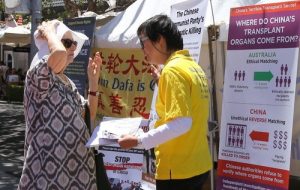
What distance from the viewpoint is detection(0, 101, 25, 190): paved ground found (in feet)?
22.2

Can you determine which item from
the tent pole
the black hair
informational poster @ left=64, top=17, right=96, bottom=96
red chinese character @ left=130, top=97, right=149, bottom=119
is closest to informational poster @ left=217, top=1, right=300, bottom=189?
the tent pole

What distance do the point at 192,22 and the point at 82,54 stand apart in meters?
2.85

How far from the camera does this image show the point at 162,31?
272 centimetres

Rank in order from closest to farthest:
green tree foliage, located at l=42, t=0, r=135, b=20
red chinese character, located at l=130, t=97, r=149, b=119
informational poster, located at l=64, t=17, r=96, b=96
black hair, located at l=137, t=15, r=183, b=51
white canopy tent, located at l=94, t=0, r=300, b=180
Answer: black hair, located at l=137, t=15, r=183, b=51 < white canopy tent, located at l=94, t=0, r=300, b=180 < red chinese character, located at l=130, t=97, r=149, b=119 < informational poster, located at l=64, t=17, r=96, b=96 < green tree foliage, located at l=42, t=0, r=135, b=20

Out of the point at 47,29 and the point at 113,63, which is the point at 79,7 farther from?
the point at 47,29

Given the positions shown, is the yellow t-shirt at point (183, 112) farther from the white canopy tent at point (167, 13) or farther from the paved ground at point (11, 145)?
the paved ground at point (11, 145)

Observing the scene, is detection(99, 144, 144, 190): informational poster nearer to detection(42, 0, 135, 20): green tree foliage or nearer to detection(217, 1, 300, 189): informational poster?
detection(217, 1, 300, 189): informational poster

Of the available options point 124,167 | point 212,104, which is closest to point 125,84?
point 124,167

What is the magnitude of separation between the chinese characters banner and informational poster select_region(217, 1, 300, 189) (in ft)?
5.51

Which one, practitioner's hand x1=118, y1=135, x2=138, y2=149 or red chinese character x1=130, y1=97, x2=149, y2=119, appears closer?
practitioner's hand x1=118, y1=135, x2=138, y2=149

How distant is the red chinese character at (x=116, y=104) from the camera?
21.4 feet

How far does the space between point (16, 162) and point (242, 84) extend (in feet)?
16.1

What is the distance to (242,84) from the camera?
4285 mm

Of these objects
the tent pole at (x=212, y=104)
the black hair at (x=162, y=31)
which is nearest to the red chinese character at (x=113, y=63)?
the tent pole at (x=212, y=104)
